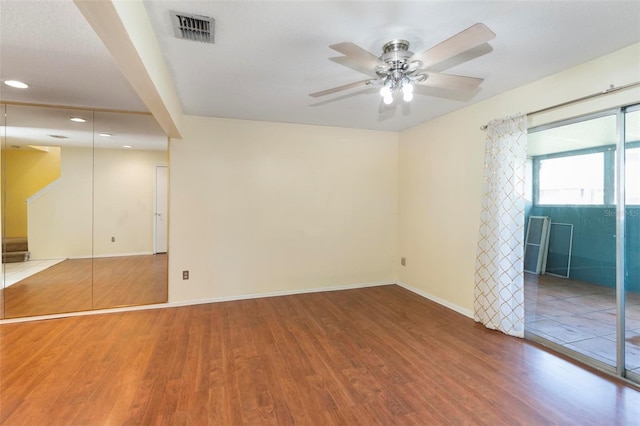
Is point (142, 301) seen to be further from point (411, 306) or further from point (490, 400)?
point (490, 400)

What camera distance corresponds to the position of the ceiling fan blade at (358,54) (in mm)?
1650

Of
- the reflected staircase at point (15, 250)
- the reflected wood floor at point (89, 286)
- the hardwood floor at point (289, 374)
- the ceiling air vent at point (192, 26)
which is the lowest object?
the hardwood floor at point (289, 374)

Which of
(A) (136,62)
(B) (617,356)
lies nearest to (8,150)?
(A) (136,62)

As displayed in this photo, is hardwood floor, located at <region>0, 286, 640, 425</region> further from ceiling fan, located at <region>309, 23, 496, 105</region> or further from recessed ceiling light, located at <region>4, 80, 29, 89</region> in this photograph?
recessed ceiling light, located at <region>4, 80, 29, 89</region>

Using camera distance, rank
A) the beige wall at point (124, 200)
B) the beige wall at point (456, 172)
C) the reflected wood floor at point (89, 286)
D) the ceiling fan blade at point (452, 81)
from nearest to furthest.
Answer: the ceiling fan blade at point (452, 81)
the beige wall at point (456, 172)
the reflected wood floor at point (89, 286)
the beige wall at point (124, 200)

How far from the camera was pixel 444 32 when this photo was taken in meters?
1.95

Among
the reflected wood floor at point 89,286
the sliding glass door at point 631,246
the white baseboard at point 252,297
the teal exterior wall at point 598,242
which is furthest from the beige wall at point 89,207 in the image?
the sliding glass door at point 631,246

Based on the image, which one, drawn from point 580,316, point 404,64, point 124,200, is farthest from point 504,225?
point 124,200

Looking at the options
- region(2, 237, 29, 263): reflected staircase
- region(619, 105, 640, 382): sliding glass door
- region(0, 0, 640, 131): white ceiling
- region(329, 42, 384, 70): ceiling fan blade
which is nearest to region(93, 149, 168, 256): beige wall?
region(2, 237, 29, 263): reflected staircase

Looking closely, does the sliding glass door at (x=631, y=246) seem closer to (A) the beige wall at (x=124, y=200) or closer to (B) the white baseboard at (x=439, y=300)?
(B) the white baseboard at (x=439, y=300)

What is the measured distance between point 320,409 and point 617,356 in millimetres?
2426

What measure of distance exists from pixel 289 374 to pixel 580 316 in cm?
281

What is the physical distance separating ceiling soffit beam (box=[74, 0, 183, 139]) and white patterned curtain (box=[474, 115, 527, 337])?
320cm

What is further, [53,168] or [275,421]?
[53,168]
